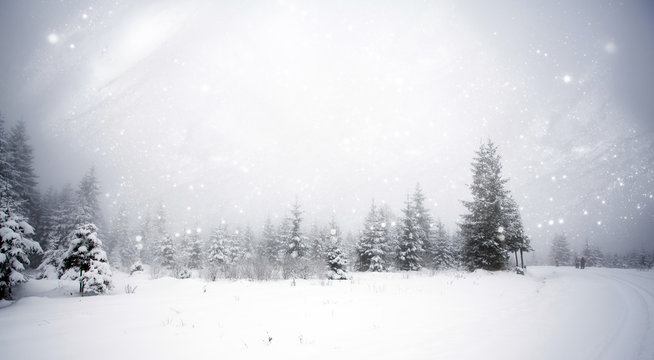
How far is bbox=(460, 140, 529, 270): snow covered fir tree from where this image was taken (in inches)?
923

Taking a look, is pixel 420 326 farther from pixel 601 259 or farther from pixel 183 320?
pixel 601 259

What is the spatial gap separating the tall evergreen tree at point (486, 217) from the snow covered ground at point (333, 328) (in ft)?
45.5

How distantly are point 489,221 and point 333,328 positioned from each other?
2270 cm

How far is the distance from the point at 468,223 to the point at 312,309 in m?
21.4

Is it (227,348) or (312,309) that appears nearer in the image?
(227,348)

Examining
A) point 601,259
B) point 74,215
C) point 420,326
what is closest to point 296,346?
point 420,326

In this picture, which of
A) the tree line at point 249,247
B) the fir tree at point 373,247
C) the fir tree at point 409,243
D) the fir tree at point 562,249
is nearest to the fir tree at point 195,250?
the tree line at point 249,247

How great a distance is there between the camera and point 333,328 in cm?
602

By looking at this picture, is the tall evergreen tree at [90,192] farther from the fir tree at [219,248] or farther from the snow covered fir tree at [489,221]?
the snow covered fir tree at [489,221]

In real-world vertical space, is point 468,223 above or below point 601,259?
above

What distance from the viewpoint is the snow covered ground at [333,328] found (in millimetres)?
4672

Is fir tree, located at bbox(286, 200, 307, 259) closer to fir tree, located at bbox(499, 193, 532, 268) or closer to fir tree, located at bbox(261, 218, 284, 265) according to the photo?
fir tree, located at bbox(261, 218, 284, 265)

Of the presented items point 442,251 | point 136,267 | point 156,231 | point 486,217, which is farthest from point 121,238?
point 486,217

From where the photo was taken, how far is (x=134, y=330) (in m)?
6.12
